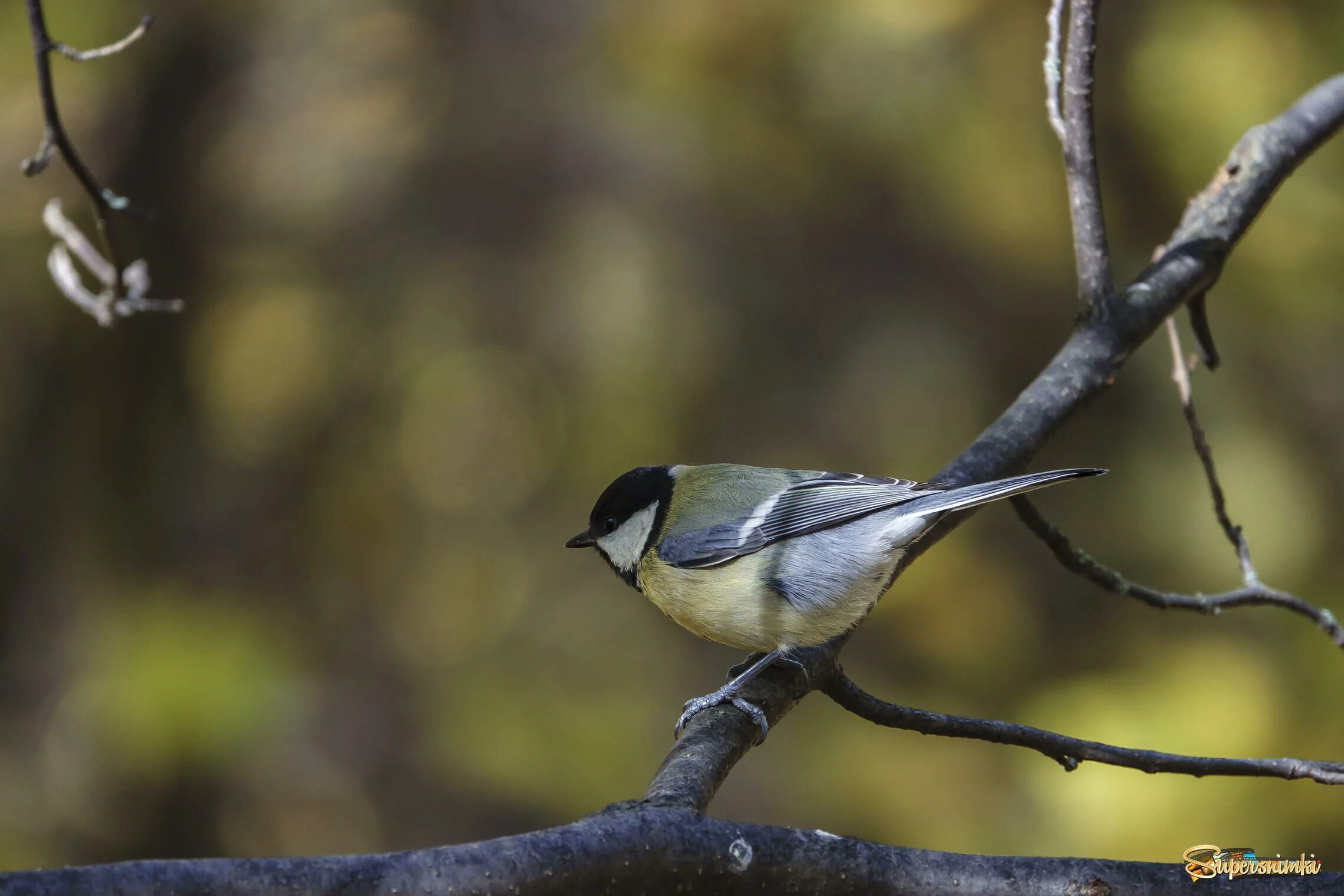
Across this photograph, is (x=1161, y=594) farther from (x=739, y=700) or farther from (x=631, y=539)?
(x=631, y=539)

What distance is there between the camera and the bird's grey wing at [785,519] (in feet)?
8.52

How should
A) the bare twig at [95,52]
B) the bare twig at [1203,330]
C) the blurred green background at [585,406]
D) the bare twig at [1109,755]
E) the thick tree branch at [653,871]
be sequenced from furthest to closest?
the blurred green background at [585,406]
the bare twig at [1203,330]
the bare twig at [95,52]
the bare twig at [1109,755]
the thick tree branch at [653,871]

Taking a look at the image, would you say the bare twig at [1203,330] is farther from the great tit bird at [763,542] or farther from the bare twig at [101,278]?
the bare twig at [101,278]

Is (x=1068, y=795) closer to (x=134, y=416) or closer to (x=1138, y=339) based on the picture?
(x=1138, y=339)

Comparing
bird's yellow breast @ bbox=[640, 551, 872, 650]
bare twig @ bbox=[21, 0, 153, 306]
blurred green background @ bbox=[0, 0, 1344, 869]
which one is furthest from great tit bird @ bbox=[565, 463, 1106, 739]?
blurred green background @ bbox=[0, 0, 1344, 869]

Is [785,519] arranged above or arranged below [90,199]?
below

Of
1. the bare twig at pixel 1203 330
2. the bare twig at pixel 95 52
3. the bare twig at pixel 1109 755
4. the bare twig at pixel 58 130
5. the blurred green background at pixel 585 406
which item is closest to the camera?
the bare twig at pixel 1109 755

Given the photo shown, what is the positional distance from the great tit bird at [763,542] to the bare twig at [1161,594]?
29 centimetres

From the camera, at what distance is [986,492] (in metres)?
2.21

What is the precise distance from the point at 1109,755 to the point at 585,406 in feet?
10.5

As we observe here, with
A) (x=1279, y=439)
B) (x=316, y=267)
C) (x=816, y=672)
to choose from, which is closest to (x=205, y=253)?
(x=316, y=267)

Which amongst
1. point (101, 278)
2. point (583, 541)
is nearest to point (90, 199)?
point (101, 278)

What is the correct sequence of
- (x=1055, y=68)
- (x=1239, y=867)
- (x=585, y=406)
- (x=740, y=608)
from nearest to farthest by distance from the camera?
(x=1239, y=867)
(x=740, y=608)
(x=1055, y=68)
(x=585, y=406)

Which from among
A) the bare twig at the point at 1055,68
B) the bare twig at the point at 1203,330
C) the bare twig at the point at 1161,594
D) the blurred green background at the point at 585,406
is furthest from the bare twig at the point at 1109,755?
the blurred green background at the point at 585,406
